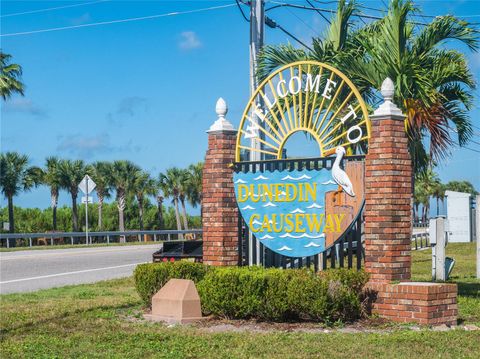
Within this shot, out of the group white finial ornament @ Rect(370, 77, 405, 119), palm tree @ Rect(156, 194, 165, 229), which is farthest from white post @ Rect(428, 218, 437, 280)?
palm tree @ Rect(156, 194, 165, 229)

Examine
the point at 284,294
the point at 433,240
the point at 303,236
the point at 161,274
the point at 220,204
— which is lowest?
the point at 284,294

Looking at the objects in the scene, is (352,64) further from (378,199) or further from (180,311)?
(180,311)

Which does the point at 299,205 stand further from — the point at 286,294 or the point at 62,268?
the point at 62,268

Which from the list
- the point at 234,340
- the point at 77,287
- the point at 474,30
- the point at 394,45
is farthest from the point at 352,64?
the point at 234,340

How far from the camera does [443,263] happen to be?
18031mm

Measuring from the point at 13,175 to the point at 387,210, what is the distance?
47439 mm

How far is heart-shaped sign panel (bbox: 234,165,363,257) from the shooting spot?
39.4 feet

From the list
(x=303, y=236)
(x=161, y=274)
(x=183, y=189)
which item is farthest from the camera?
(x=183, y=189)

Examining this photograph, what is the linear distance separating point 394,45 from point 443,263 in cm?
506

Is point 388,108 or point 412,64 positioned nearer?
point 388,108

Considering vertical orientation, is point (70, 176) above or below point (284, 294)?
above

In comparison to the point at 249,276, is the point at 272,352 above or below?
below

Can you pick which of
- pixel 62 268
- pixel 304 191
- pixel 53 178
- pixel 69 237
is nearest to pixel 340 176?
pixel 304 191

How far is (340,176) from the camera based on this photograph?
12.0 metres
